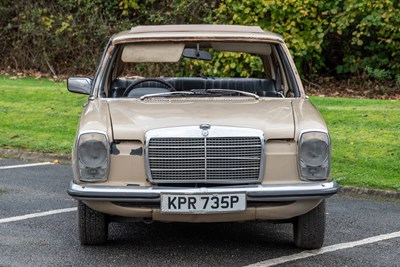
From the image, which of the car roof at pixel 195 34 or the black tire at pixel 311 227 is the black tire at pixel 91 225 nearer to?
the black tire at pixel 311 227

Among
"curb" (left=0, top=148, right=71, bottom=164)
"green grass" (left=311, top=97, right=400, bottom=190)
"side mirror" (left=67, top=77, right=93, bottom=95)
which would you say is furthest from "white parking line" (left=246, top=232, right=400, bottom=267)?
"curb" (left=0, top=148, right=71, bottom=164)

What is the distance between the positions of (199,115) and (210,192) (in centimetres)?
67

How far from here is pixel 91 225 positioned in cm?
691

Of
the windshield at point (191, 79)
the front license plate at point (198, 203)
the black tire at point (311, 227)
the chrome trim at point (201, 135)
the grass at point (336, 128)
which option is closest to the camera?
the front license plate at point (198, 203)

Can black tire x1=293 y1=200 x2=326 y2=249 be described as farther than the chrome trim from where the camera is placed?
Yes

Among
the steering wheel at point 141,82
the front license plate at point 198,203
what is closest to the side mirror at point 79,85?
the steering wheel at point 141,82

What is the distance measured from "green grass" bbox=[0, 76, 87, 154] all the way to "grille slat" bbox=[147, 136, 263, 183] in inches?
227

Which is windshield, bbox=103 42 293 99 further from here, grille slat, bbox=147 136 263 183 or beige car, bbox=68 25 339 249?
grille slat, bbox=147 136 263 183

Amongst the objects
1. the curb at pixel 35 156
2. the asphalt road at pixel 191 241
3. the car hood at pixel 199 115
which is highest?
the car hood at pixel 199 115

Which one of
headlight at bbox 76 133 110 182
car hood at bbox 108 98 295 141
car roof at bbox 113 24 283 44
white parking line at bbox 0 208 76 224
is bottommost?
white parking line at bbox 0 208 76 224

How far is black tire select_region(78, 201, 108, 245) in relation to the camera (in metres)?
6.87

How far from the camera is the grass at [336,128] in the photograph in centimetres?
1052

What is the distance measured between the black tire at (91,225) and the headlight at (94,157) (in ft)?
1.25

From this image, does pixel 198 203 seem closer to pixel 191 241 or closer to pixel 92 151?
pixel 92 151
